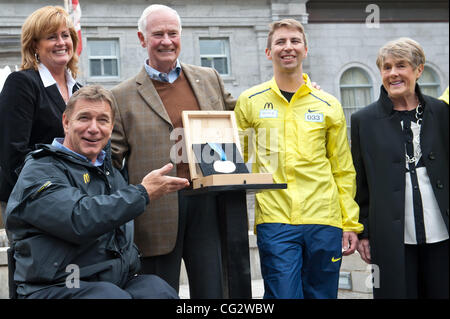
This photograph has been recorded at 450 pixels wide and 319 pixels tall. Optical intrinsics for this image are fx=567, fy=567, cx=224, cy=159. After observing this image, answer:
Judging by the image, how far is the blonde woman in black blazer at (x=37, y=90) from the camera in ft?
10.6

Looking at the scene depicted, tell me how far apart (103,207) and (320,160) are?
151 centimetres

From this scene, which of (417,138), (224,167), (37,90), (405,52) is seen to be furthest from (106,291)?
(405,52)

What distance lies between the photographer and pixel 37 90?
3.34 meters

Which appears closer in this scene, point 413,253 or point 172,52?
point 413,253

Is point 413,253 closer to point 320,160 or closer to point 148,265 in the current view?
point 320,160

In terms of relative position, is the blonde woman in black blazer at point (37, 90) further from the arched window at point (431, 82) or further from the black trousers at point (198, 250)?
the arched window at point (431, 82)

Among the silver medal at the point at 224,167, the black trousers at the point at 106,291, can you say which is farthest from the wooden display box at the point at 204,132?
the black trousers at the point at 106,291

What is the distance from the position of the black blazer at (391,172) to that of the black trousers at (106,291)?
123 centimetres

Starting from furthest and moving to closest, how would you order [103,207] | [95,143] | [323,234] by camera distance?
[323,234] → [95,143] → [103,207]

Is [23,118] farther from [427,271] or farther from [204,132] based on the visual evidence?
[427,271]

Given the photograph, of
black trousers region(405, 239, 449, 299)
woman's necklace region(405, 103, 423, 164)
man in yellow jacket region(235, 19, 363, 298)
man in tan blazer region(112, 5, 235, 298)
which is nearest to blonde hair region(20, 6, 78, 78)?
man in tan blazer region(112, 5, 235, 298)

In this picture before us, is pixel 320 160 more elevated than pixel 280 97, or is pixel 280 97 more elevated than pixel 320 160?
pixel 280 97

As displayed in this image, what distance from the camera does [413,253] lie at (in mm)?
3189

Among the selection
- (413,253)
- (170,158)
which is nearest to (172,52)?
(170,158)
